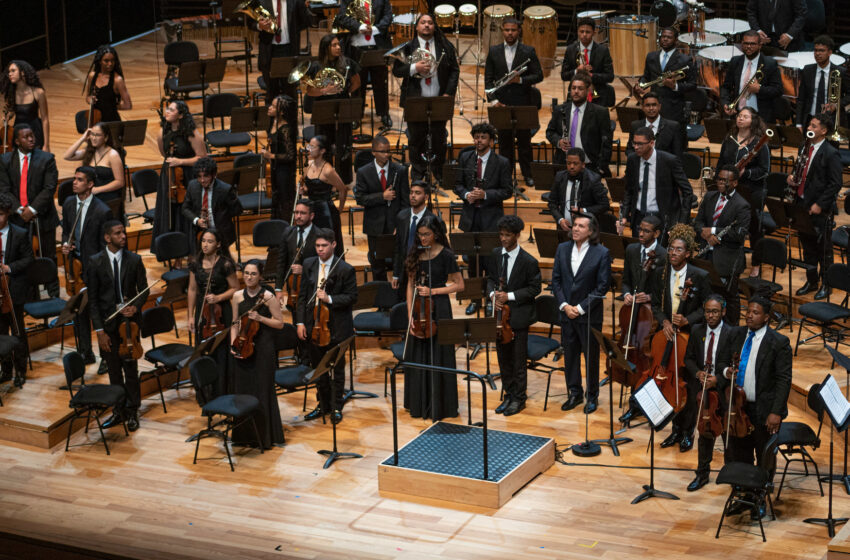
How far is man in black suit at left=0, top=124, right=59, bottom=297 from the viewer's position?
8.59 meters

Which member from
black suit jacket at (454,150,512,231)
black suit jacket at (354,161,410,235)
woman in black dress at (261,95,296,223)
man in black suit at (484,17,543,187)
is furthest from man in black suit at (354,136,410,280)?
man in black suit at (484,17,543,187)

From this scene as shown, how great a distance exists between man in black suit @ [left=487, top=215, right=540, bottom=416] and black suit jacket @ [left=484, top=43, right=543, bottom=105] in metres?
2.61

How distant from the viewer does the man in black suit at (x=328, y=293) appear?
24.3 feet

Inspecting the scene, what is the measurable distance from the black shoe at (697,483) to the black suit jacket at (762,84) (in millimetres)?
4039

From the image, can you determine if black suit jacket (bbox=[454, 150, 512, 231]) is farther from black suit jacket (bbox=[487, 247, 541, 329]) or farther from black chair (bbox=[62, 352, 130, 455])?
black chair (bbox=[62, 352, 130, 455])

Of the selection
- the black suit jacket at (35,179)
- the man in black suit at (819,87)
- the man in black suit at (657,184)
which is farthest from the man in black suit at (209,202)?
the man in black suit at (819,87)

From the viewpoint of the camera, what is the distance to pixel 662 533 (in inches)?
244

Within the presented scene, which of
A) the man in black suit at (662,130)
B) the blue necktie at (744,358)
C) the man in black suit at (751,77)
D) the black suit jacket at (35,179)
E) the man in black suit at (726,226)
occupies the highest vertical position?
the man in black suit at (751,77)

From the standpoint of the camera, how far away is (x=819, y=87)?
9531mm

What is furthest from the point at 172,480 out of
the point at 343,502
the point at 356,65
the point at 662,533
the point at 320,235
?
the point at 356,65

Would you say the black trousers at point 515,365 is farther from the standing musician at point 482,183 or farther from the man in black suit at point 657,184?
the man in black suit at point 657,184

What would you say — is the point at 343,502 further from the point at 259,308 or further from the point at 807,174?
the point at 807,174

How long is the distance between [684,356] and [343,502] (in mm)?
2075

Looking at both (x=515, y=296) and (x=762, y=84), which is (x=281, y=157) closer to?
(x=515, y=296)
